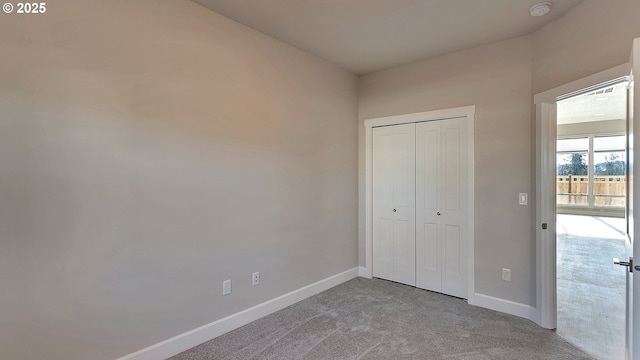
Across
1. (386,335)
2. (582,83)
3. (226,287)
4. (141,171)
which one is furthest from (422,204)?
(141,171)

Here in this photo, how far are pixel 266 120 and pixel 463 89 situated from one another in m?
2.10

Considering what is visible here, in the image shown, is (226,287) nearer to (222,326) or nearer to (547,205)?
(222,326)

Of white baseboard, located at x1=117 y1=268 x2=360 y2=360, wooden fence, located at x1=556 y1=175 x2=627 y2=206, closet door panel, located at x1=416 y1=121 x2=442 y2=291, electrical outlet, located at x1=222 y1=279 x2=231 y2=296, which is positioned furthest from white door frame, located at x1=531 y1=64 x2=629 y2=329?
wooden fence, located at x1=556 y1=175 x2=627 y2=206

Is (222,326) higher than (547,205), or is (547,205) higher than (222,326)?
(547,205)

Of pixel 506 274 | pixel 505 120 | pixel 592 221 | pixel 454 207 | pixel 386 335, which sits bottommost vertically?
pixel 386 335

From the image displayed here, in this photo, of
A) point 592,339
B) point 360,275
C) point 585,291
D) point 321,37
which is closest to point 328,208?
point 360,275

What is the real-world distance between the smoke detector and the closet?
1097 mm

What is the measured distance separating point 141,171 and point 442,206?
2.94 m

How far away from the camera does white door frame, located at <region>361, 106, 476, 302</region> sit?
317 cm

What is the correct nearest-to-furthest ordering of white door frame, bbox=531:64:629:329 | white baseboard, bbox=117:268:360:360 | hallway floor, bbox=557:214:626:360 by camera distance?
white baseboard, bbox=117:268:360:360 < hallway floor, bbox=557:214:626:360 < white door frame, bbox=531:64:629:329

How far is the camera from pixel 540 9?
2.35 meters

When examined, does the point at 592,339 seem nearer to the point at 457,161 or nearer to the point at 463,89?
the point at 457,161

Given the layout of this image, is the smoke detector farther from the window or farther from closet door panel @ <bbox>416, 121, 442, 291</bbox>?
the window

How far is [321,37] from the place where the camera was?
2.91 metres
